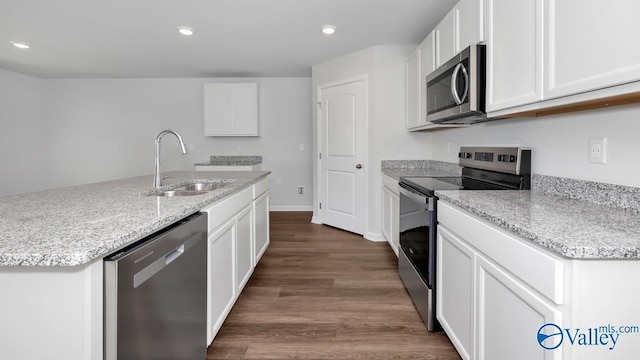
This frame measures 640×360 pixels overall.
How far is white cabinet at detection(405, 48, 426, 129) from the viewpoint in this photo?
325 cm

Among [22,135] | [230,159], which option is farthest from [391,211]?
[22,135]

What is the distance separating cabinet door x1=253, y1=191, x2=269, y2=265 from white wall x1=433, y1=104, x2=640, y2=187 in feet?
6.25

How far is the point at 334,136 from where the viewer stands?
446 cm

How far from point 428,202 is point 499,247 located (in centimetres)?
72

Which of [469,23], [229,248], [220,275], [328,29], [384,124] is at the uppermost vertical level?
[328,29]

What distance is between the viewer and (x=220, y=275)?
1817 mm

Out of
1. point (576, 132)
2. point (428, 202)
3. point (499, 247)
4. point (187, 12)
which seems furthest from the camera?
point (187, 12)

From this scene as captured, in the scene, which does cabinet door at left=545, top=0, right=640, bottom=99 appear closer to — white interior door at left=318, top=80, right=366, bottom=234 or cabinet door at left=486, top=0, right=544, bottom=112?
cabinet door at left=486, top=0, right=544, bottom=112

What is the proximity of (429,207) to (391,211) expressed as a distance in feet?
4.79

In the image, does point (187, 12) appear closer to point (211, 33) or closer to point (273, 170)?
point (211, 33)

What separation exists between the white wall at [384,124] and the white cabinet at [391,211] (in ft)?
0.62

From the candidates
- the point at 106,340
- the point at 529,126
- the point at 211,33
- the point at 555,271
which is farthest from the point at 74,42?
the point at 555,271

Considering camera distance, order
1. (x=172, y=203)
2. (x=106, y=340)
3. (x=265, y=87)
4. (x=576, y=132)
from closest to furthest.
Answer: (x=106, y=340) < (x=172, y=203) < (x=576, y=132) < (x=265, y=87)

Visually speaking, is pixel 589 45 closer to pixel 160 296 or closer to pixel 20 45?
pixel 160 296
